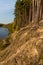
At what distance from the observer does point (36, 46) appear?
34.8ft

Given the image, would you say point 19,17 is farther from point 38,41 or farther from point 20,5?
point 38,41

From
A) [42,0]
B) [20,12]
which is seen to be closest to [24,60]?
[42,0]

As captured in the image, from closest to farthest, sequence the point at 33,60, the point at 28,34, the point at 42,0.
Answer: the point at 33,60
the point at 28,34
the point at 42,0

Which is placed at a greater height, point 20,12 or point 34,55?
point 34,55

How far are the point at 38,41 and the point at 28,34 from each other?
2.59 meters

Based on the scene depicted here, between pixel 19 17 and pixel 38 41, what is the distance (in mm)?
26004

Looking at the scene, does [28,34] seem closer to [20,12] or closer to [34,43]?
[34,43]

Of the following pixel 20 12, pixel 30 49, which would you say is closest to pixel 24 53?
pixel 30 49

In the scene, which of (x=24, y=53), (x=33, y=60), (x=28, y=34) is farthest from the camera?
(x=28, y=34)

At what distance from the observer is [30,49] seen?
10.6 meters

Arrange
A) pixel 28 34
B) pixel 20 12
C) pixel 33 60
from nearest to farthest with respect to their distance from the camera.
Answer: pixel 33 60 → pixel 28 34 → pixel 20 12

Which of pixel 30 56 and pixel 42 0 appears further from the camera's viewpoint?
pixel 42 0

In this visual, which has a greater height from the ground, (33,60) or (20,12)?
(33,60)

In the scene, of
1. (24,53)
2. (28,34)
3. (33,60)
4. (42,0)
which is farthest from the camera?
(42,0)
